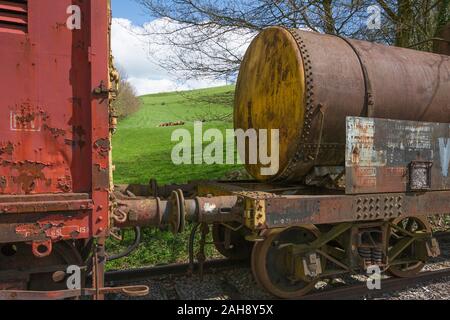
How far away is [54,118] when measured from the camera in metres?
3.16

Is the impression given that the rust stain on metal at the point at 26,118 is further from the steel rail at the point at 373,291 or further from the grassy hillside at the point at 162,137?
the grassy hillside at the point at 162,137

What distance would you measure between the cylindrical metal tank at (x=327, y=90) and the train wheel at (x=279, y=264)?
2.25ft

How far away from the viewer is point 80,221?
3.24 metres

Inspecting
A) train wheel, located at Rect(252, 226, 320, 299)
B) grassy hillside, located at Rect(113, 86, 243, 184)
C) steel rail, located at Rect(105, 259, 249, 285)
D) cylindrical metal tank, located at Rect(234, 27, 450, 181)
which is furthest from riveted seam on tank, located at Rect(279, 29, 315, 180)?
grassy hillside, located at Rect(113, 86, 243, 184)

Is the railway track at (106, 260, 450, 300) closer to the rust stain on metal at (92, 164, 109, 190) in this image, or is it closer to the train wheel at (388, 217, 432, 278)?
the train wheel at (388, 217, 432, 278)

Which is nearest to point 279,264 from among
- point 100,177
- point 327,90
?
point 327,90

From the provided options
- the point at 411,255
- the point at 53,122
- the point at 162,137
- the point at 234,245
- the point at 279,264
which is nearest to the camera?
the point at 53,122

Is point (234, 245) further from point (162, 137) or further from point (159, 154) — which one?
point (162, 137)

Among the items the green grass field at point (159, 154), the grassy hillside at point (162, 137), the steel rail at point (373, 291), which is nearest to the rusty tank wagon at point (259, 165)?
the steel rail at point (373, 291)

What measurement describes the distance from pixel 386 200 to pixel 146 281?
313 centimetres

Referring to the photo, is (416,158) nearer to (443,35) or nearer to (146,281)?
(443,35)

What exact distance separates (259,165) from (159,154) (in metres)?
19.9

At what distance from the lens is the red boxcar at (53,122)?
3049 mm

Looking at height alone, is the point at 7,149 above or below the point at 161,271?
above
